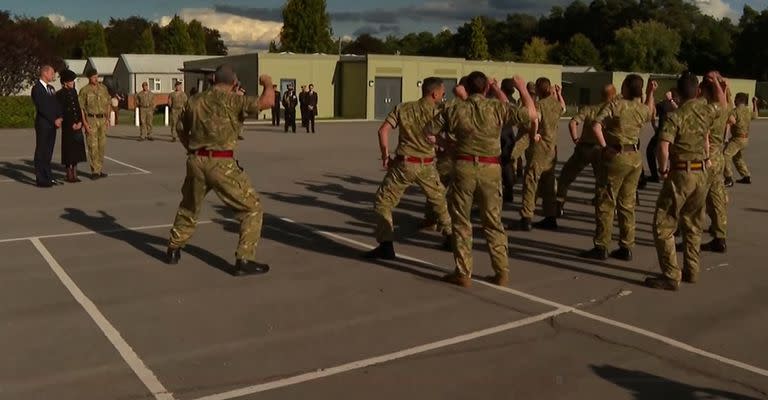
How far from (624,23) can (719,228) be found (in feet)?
353

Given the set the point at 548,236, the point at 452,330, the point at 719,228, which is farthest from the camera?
the point at 548,236

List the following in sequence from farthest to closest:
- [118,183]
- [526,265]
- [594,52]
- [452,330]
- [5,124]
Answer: [594,52], [5,124], [118,183], [526,265], [452,330]

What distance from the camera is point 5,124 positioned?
1268 inches

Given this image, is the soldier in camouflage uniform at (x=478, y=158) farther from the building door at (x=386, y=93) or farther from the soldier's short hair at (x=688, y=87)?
the building door at (x=386, y=93)

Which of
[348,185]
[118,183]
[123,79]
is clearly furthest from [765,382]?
[123,79]

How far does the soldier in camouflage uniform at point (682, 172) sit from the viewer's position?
696 cm

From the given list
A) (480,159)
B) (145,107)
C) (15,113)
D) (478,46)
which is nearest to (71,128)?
(480,159)

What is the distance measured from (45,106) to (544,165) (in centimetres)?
807

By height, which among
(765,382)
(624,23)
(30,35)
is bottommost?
(765,382)

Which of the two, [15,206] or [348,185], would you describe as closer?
[15,206]

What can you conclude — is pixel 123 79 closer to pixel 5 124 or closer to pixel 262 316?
pixel 5 124

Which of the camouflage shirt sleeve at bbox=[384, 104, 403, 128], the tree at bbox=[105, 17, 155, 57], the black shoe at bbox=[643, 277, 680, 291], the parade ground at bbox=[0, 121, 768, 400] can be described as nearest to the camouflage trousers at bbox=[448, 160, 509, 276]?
the parade ground at bbox=[0, 121, 768, 400]

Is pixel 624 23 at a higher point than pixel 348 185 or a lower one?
higher

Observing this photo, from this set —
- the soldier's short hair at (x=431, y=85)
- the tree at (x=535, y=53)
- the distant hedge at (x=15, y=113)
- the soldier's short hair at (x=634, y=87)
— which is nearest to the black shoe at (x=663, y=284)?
the soldier's short hair at (x=634, y=87)
